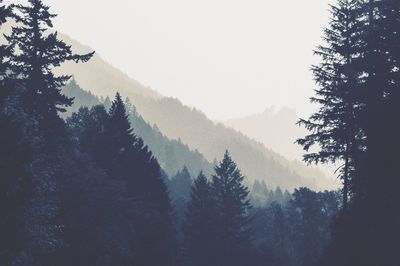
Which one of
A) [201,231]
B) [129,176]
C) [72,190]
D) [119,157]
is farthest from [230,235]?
[72,190]

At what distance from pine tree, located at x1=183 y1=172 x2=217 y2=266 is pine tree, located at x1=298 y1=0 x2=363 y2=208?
93.0 ft

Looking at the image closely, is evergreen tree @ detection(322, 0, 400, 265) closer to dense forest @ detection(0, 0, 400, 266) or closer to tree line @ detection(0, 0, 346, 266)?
dense forest @ detection(0, 0, 400, 266)

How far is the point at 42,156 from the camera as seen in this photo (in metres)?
24.0

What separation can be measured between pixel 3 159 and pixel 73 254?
12.9 meters

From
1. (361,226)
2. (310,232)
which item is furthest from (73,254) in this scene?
(310,232)

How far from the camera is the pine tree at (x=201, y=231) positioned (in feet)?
170

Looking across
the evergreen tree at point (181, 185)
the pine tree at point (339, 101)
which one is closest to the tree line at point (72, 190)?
the pine tree at point (339, 101)

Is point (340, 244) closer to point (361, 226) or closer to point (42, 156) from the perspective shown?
point (361, 226)

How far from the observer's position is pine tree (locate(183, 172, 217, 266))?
170 feet

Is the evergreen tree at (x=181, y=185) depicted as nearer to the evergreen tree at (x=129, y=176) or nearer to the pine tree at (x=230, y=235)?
the pine tree at (x=230, y=235)

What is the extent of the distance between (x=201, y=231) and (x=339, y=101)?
1220 inches

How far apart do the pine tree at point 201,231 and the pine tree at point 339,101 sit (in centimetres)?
2835

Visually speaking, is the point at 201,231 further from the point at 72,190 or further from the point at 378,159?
the point at 378,159

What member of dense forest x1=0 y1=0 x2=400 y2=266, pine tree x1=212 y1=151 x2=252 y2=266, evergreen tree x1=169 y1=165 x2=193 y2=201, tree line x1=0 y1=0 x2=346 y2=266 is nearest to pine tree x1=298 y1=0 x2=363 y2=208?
dense forest x1=0 y1=0 x2=400 y2=266
